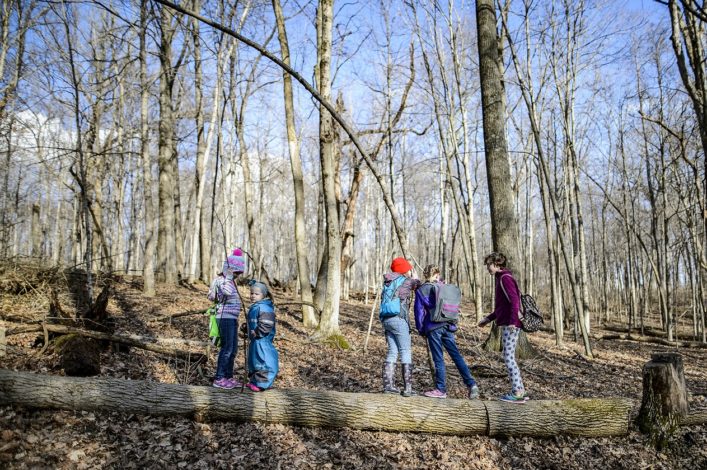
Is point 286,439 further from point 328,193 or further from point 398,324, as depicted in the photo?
point 328,193

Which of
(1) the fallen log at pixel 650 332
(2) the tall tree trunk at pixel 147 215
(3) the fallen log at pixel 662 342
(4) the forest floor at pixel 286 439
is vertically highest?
(2) the tall tree trunk at pixel 147 215

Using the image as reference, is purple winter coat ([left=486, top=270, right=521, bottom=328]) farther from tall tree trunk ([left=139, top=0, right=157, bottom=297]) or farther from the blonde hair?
tall tree trunk ([left=139, top=0, right=157, bottom=297])

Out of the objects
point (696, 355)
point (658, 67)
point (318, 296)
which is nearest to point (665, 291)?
point (696, 355)

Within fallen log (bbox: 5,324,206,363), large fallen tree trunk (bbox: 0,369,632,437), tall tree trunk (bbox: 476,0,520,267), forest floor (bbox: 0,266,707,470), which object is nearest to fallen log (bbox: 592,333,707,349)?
forest floor (bbox: 0,266,707,470)

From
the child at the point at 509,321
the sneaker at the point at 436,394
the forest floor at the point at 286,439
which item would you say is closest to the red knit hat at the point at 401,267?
the child at the point at 509,321

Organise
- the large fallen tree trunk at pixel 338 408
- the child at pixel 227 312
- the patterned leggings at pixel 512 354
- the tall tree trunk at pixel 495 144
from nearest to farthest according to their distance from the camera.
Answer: the large fallen tree trunk at pixel 338 408 < the patterned leggings at pixel 512 354 < the child at pixel 227 312 < the tall tree trunk at pixel 495 144

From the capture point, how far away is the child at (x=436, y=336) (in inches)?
200

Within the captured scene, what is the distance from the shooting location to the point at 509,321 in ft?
16.5

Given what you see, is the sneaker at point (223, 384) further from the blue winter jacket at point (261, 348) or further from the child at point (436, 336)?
the child at point (436, 336)

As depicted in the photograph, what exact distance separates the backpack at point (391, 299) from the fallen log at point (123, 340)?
9.12ft

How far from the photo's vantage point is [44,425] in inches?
160

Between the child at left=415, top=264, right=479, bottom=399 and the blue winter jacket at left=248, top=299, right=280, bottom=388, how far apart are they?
174cm

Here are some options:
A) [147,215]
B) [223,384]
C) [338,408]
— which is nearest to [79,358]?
[223,384]

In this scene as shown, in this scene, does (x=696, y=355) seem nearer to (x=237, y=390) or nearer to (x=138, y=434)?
(x=237, y=390)
